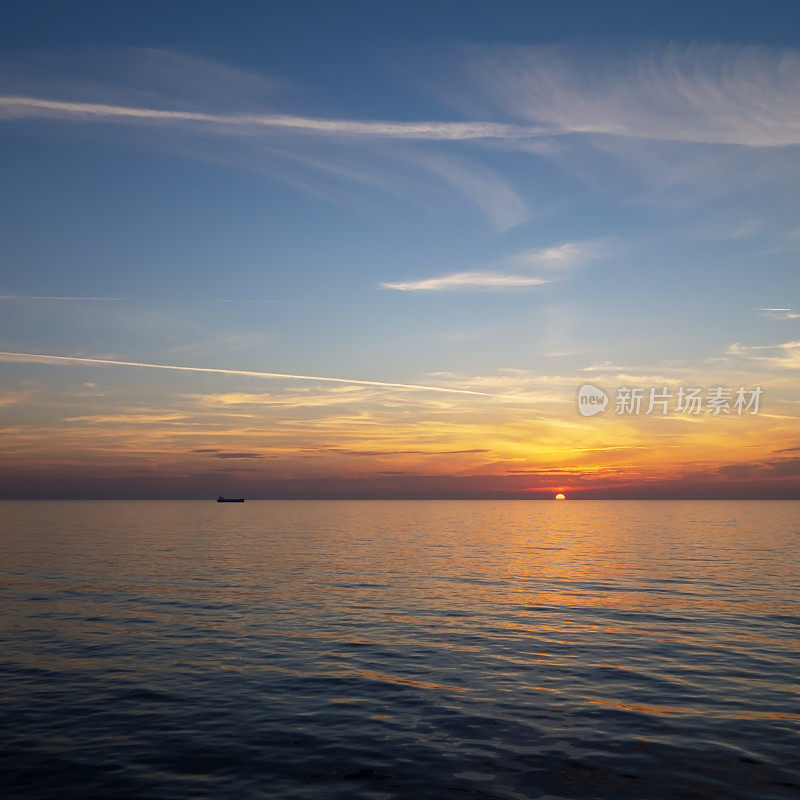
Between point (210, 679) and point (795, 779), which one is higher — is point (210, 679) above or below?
below

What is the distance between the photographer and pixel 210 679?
2520cm

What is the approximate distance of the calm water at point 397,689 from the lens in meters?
16.5

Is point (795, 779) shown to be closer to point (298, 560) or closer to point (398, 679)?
point (398, 679)

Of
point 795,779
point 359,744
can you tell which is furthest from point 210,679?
point 795,779

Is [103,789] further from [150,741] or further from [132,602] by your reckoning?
[132,602]

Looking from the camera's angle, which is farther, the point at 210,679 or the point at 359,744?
the point at 210,679

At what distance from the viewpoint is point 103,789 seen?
15773mm

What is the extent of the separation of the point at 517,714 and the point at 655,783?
563 cm

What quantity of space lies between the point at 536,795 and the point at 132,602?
33546mm

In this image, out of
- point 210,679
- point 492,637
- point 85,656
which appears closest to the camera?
point 210,679

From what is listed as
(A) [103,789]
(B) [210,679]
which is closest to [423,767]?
(A) [103,789]

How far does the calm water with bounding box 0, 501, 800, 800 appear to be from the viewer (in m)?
16.5

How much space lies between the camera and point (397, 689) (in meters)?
24.0

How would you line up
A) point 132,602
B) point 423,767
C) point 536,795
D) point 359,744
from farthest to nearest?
point 132,602
point 359,744
point 423,767
point 536,795
